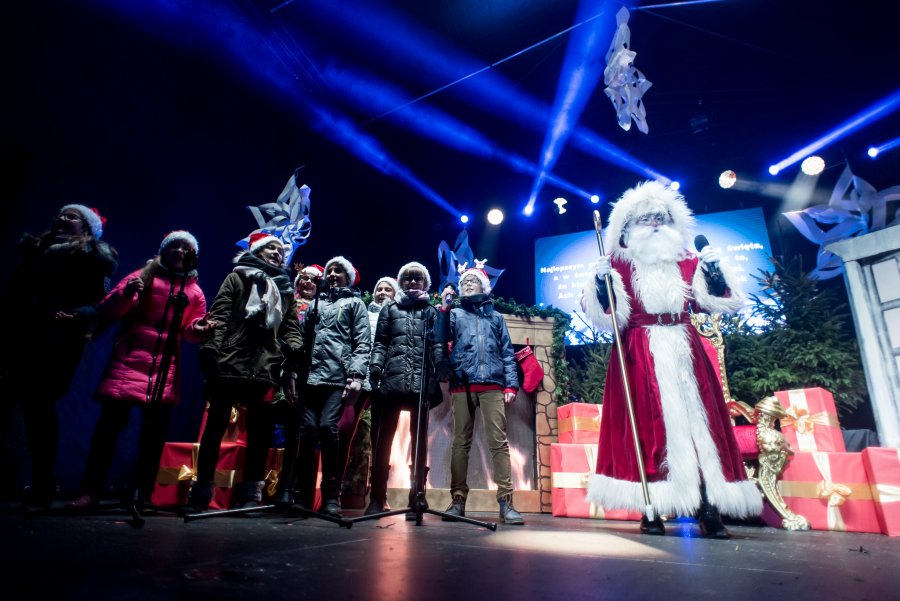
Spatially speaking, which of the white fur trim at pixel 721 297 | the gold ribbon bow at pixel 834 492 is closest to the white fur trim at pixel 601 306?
the white fur trim at pixel 721 297

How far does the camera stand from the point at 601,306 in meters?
3.15

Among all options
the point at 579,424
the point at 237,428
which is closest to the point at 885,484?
the point at 579,424

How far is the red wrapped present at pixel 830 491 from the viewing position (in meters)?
3.34

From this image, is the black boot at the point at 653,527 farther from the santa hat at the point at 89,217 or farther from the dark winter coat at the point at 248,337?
the santa hat at the point at 89,217

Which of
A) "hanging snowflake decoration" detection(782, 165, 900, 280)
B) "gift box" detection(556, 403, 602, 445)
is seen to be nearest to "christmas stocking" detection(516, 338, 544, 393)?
"gift box" detection(556, 403, 602, 445)

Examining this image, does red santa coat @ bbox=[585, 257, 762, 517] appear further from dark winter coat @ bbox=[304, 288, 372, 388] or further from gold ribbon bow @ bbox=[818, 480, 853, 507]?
dark winter coat @ bbox=[304, 288, 372, 388]

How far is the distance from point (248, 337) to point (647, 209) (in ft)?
9.52

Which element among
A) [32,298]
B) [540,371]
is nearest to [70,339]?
[32,298]

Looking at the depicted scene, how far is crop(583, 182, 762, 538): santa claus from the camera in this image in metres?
2.51

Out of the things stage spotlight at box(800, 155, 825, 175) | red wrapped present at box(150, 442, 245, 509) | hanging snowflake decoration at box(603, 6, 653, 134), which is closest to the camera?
red wrapped present at box(150, 442, 245, 509)

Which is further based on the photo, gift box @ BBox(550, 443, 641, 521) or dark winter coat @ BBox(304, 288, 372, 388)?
gift box @ BBox(550, 443, 641, 521)

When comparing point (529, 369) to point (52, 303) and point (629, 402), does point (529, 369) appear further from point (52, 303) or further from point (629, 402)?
point (52, 303)

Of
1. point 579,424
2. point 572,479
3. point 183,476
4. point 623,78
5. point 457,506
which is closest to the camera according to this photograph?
point 457,506

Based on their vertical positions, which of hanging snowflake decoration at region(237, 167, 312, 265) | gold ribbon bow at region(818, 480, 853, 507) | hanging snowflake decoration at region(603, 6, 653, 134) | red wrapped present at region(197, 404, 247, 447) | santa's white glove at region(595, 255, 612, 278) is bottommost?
gold ribbon bow at region(818, 480, 853, 507)
